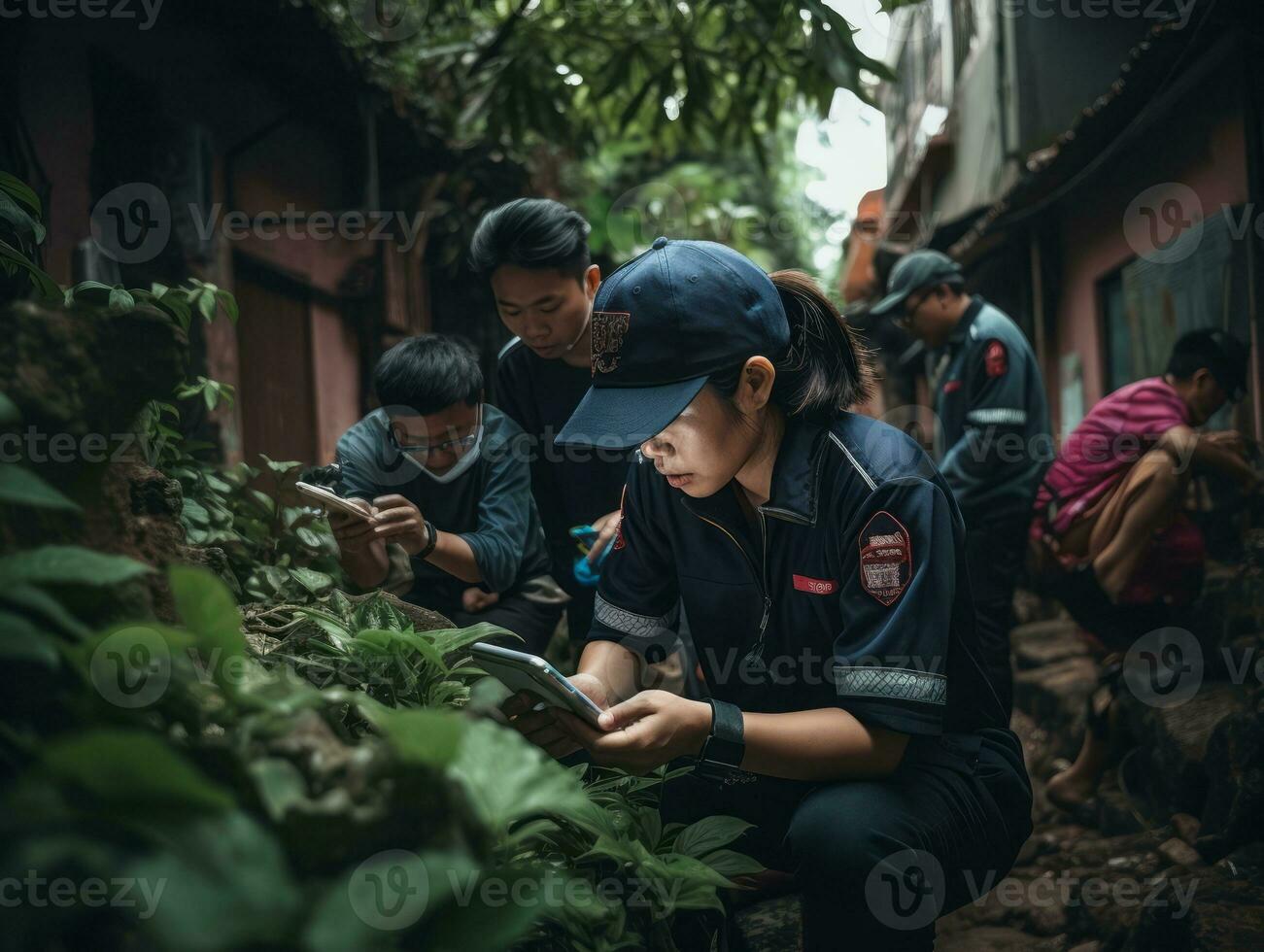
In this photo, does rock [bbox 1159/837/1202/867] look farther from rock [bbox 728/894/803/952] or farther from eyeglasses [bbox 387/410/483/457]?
eyeglasses [bbox 387/410/483/457]

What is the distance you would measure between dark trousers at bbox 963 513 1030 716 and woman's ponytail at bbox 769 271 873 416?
2.39 metres

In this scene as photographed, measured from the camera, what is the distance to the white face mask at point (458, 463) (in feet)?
11.2

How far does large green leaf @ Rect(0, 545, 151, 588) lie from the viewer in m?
1.23

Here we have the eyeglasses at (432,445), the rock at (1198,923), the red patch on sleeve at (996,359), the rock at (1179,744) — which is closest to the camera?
the rock at (1198,923)

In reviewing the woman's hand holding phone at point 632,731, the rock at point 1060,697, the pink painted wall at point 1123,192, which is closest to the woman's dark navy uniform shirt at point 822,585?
the woman's hand holding phone at point 632,731

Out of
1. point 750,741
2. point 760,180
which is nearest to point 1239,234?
point 750,741

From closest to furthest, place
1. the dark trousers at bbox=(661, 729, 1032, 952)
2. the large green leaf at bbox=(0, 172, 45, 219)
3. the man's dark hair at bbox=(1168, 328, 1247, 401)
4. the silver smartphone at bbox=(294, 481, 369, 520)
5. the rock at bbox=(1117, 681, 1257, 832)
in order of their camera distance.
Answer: the dark trousers at bbox=(661, 729, 1032, 952)
the large green leaf at bbox=(0, 172, 45, 219)
the silver smartphone at bbox=(294, 481, 369, 520)
the rock at bbox=(1117, 681, 1257, 832)
the man's dark hair at bbox=(1168, 328, 1247, 401)

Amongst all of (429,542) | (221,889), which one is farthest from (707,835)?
(429,542)

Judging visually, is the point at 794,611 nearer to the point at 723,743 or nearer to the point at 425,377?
the point at 723,743

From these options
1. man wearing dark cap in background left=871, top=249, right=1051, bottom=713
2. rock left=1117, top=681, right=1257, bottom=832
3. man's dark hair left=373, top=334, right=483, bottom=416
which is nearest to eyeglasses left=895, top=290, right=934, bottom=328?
man wearing dark cap in background left=871, top=249, right=1051, bottom=713

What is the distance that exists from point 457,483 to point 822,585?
1.55 metres

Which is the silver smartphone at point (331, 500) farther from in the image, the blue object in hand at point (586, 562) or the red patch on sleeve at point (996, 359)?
the red patch on sleeve at point (996, 359)

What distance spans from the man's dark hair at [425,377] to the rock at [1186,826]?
2.96 m

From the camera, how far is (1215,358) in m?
4.54
